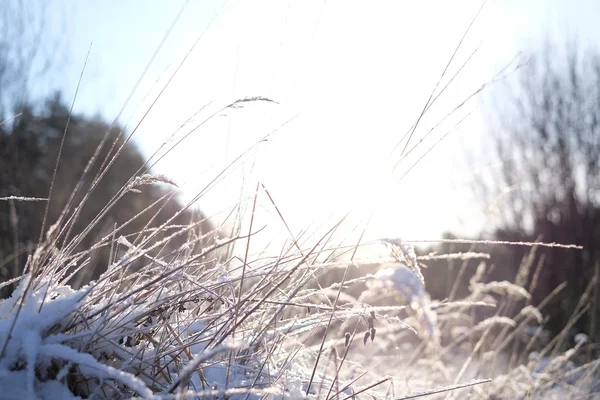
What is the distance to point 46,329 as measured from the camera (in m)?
0.96

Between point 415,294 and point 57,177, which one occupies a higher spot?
point 415,294

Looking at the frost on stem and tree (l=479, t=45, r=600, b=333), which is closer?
the frost on stem

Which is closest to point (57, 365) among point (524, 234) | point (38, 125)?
point (38, 125)

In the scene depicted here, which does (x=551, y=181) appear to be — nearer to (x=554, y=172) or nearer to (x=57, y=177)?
(x=554, y=172)

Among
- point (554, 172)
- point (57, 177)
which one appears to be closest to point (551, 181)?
point (554, 172)

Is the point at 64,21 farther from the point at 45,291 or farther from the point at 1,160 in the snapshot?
the point at 45,291

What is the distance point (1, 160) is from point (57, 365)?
727 centimetres

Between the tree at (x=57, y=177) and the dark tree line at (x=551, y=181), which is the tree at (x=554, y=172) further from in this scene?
the tree at (x=57, y=177)

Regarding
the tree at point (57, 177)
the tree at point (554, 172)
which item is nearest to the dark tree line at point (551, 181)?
the tree at point (554, 172)

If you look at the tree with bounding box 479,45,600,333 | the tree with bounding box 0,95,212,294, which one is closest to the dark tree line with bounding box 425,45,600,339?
the tree with bounding box 479,45,600,333

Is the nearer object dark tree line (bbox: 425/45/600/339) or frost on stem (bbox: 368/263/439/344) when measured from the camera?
frost on stem (bbox: 368/263/439/344)

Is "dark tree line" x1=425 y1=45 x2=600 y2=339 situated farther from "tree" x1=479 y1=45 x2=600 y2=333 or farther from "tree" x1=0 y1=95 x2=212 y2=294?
"tree" x1=0 y1=95 x2=212 y2=294

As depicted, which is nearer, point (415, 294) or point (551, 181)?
point (415, 294)

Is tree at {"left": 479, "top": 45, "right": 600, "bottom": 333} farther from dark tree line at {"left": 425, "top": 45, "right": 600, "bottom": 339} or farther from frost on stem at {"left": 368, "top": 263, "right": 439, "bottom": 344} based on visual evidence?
frost on stem at {"left": 368, "top": 263, "right": 439, "bottom": 344}
